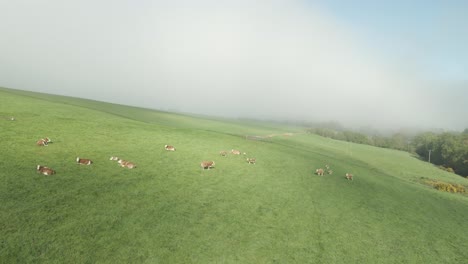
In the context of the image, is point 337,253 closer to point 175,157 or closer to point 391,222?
point 391,222

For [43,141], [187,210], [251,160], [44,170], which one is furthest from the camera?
[251,160]

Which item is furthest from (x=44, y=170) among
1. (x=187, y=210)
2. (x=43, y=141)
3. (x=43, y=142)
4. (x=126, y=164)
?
(x=187, y=210)

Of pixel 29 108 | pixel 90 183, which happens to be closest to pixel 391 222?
pixel 90 183

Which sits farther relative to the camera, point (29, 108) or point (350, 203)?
point (29, 108)

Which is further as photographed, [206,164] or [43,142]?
[206,164]

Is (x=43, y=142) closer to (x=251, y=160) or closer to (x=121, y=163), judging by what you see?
(x=121, y=163)

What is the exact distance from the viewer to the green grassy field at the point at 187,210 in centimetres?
1236

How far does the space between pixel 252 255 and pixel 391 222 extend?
1219cm

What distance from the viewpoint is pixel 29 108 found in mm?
33094

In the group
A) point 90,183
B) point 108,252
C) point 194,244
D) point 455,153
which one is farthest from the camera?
point 455,153

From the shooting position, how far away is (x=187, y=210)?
53.7 feet

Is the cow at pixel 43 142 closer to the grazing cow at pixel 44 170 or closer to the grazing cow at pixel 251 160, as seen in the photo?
the grazing cow at pixel 44 170

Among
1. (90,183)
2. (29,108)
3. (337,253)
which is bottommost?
(337,253)

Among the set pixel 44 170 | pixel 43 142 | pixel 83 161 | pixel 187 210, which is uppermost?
pixel 43 142
